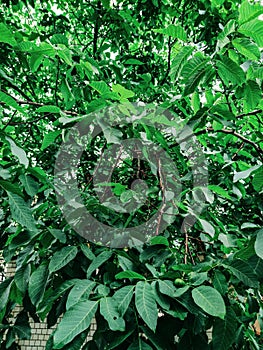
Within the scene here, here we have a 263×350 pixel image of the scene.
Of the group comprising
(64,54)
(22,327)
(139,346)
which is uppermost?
(64,54)

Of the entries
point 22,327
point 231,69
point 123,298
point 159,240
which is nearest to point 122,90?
point 231,69

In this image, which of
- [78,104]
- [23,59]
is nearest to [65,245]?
[23,59]

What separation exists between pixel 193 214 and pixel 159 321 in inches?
11.6

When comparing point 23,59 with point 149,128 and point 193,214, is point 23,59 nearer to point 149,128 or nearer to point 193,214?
point 149,128

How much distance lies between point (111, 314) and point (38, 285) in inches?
8.5

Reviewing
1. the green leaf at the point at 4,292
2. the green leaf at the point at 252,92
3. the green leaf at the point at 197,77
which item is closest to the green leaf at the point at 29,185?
the green leaf at the point at 4,292

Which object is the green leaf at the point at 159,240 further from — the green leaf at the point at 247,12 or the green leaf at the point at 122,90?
the green leaf at the point at 247,12

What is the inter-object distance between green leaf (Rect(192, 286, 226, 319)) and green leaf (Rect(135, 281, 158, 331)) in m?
0.08

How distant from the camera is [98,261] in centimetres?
76

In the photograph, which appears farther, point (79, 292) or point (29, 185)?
point (29, 185)

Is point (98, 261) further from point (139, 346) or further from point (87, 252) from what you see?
point (139, 346)

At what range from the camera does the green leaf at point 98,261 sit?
2.45 ft

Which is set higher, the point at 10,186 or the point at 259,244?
the point at 10,186

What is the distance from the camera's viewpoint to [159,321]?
689 mm
